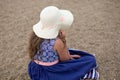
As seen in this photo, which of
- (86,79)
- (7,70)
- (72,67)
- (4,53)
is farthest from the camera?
(4,53)

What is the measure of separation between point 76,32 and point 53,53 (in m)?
1.16

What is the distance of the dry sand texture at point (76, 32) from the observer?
2392 millimetres

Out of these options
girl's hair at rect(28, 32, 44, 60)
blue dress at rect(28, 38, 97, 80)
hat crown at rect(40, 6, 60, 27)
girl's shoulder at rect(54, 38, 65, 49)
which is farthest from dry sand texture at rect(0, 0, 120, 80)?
hat crown at rect(40, 6, 60, 27)

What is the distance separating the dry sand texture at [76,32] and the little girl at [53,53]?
0.43 m

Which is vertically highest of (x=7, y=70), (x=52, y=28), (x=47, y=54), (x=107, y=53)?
(x=52, y=28)

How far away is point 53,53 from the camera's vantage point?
178 cm

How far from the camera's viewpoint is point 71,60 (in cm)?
186

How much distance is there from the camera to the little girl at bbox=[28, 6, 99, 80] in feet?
5.47

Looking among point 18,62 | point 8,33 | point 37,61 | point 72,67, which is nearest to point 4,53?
point 18,62

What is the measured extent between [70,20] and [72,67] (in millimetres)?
386

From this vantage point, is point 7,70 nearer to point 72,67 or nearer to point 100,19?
point 72,67

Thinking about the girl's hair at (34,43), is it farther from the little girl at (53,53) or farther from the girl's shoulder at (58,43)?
the girl's shoulder at (58,43)

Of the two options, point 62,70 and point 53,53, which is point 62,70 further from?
point 53,53

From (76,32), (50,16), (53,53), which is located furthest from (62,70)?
(76,32)
